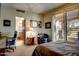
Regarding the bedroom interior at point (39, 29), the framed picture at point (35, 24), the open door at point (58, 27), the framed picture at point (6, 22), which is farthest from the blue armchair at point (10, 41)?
the open door at point (58, 27)

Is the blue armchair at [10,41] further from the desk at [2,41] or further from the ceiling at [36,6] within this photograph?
the ceiling at [36,6]

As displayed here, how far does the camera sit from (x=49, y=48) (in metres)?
1.93

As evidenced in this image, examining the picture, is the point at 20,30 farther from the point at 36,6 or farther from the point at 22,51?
the point at 36,6

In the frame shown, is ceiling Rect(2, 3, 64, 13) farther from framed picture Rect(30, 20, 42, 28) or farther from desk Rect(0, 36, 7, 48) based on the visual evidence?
desk Rect(0, 36, 7, 48)

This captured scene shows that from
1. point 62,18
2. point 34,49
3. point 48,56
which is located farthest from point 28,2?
point 48,56

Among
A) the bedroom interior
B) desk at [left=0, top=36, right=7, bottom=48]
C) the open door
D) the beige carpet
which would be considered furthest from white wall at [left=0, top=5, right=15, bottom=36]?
the open door

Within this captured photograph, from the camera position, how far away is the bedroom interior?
1948 mm

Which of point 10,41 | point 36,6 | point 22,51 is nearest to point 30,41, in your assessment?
point 22,51

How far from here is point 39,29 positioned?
205 centimetres

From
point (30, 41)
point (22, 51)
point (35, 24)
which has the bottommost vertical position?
point (22, 51)

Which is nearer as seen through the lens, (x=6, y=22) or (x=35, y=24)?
(x=6, y=22)

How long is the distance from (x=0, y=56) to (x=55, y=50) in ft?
3.06

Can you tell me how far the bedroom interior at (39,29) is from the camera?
6.39ft

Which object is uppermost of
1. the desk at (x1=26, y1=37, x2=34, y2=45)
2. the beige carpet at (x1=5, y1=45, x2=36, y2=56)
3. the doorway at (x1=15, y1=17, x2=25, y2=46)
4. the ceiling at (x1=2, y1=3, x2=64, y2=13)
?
the ceiling at (x1=2, y1=3, x2=64, y2=13)
